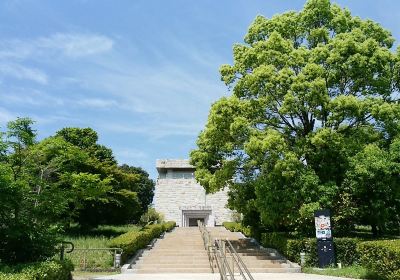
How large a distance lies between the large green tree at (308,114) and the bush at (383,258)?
9.25 feet

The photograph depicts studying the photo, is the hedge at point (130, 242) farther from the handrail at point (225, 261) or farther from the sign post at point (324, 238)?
the sign post at point (324, 238)

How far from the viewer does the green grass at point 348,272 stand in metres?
12.2

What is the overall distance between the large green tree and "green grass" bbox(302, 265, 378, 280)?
1833 millimetres

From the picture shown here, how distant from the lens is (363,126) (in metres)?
16.3

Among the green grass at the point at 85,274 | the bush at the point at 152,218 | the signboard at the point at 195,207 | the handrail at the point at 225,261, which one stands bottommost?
the green grass at the point at 85,274

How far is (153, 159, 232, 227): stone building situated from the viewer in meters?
41.1

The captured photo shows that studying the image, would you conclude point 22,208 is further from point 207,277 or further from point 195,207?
point 195,207

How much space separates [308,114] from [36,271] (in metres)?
12.0

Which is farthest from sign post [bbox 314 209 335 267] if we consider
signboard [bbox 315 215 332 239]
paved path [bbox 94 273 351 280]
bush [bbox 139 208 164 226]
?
bush [bbox 139 208 164 226]

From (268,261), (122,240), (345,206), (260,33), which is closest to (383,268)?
→ (345,206)

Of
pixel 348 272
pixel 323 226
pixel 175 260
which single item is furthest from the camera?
pixel 175 260

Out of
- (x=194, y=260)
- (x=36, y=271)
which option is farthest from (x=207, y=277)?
(x=36, y=271)

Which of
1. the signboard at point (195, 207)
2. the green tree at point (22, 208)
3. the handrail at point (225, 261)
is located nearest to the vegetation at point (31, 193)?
the green tree at point (22, 208)

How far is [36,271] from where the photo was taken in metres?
7.86
